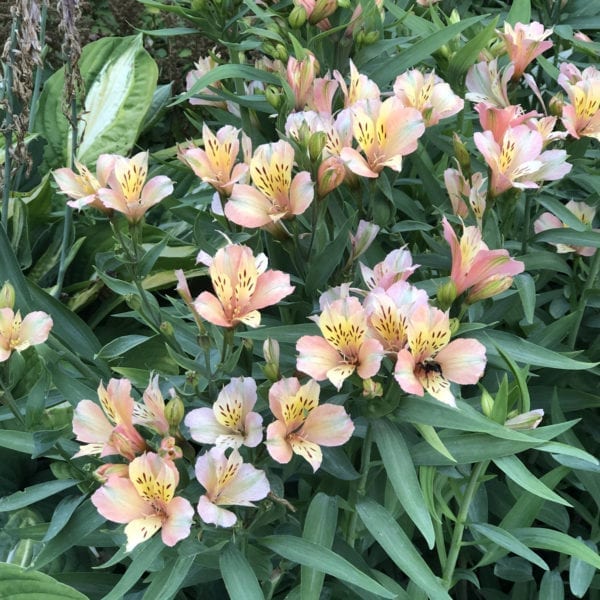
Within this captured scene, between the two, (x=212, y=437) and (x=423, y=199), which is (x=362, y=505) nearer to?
(x=212, y=437)

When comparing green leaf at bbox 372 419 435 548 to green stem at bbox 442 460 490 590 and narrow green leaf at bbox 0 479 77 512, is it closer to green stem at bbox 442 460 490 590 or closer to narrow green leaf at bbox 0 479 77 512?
green stem at bbox 442 460 490 590

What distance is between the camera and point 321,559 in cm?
72

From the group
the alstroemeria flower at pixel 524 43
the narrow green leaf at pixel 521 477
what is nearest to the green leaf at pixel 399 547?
the narrow green leaf at pixel 521 477

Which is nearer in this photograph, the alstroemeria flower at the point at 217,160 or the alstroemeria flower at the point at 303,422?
the alstroemeria flower at the point at 303,422

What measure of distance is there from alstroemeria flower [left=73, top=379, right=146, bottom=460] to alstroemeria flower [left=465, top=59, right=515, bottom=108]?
594 millimetres

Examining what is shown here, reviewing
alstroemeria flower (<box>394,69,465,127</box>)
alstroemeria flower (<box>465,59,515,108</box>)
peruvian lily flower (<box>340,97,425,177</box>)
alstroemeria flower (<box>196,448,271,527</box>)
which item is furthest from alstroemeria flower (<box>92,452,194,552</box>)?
alstroemeria flower (<box>465,59,515,108</box>)

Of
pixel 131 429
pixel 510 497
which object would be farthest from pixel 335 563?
pixel 510 497

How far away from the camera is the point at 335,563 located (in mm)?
714

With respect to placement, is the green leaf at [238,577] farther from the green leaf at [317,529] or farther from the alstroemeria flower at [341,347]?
the alstroemeria flower at [341,347]

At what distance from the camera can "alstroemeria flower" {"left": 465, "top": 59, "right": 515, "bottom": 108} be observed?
97 cm

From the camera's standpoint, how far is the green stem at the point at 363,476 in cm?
76

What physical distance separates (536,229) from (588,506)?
477 millimetres

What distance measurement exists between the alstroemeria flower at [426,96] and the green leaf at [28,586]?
0.67 meters

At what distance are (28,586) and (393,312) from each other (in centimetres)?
52
